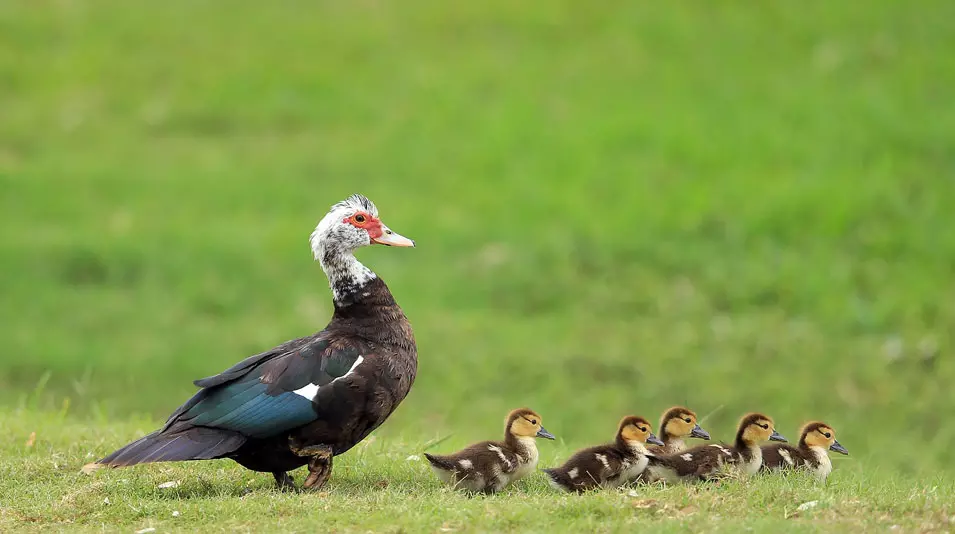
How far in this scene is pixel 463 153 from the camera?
19703mm

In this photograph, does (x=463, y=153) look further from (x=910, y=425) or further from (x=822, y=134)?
(x=910, y=425)

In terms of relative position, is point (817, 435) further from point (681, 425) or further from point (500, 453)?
point (500, 453)

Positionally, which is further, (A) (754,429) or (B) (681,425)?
(B) (681,425)

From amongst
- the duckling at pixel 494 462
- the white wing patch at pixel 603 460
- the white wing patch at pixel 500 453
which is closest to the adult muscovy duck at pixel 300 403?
the duckling at pixel 494 462

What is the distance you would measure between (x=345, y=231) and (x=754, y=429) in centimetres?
301

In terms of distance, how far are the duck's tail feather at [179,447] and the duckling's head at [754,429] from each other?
3.17m

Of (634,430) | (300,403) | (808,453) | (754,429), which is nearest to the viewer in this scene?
(300,403)

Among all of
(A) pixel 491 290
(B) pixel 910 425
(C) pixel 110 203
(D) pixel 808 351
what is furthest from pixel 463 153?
(B) pixel 910 425

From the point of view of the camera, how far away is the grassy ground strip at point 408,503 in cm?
719

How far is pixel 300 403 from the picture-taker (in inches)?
326

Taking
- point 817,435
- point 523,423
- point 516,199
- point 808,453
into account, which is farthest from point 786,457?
point 516,199

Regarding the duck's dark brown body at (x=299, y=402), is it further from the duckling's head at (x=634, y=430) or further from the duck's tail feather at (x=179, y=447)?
the duckling's head at (x=634, y=430)

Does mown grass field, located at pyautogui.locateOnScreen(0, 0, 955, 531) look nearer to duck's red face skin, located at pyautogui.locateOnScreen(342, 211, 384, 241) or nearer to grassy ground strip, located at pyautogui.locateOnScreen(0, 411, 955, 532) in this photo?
grassy ground strip, located at pyautogui.locateOnScreen(0, 411, 955, 532)

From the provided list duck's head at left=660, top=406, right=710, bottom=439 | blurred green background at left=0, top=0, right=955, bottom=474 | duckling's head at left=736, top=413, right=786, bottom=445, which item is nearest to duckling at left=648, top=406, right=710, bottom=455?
duck's head at left=660, top=406, right=710, bottom=439
